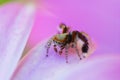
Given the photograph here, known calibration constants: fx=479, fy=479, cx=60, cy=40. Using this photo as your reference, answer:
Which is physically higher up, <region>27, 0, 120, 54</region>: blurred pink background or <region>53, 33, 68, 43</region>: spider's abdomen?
<region>27, 0, 120, 54</region>: blurred pink background

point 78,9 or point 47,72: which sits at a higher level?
point 78,9

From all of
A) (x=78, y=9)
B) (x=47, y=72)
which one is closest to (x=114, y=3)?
(x=78, y=9)

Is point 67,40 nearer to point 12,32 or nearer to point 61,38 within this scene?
point 61,38

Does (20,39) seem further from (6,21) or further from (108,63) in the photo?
(108,63)

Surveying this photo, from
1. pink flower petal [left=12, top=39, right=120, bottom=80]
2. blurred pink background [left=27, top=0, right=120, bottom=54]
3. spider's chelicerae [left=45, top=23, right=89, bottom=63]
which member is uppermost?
blurred pink background [left=27, top=0, right=120, bottom=54]

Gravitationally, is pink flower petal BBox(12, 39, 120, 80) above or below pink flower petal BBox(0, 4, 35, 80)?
below

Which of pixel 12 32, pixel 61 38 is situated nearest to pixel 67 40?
pixel 61 38
